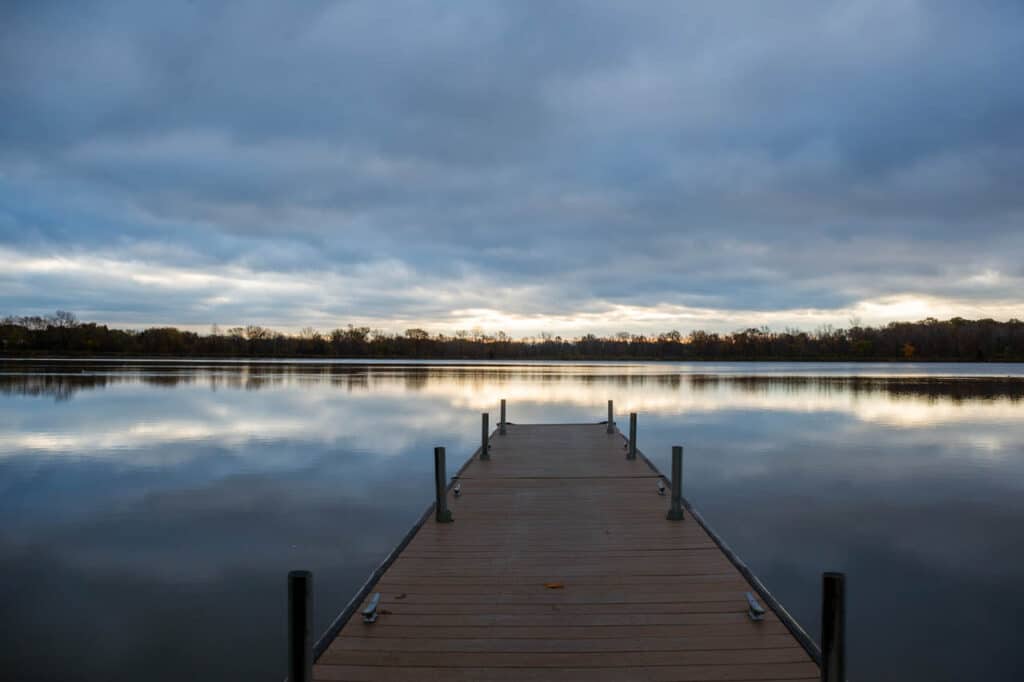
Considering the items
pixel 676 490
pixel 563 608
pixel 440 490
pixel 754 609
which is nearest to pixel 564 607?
pixel 563 608

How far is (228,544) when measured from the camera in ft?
23.1

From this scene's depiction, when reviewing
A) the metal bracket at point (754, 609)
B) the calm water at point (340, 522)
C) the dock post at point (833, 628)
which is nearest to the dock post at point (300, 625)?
the calm water at point (340, 522)

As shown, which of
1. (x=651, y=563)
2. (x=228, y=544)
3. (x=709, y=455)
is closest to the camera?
(x=651, y=563)

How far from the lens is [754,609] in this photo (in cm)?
390

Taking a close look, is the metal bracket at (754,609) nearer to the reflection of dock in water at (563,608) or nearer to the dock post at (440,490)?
the reflection of dock in water at (563,608)

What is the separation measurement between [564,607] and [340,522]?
471cm

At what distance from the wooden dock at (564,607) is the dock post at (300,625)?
0.39 m

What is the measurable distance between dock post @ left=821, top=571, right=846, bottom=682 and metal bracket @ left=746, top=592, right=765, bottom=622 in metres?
0.92

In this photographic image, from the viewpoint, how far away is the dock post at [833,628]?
2822 millimetres

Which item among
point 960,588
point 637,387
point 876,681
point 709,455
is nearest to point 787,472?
point 709,455

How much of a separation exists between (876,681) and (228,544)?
20.7ft

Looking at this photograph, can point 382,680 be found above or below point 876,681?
above

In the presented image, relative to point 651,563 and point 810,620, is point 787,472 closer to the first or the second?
point 810,620

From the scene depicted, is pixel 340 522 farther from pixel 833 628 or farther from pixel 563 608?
pixel 833 628
